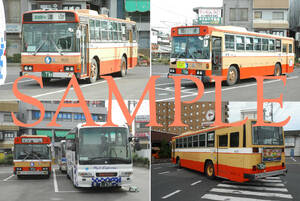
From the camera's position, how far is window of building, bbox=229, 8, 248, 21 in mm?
43375

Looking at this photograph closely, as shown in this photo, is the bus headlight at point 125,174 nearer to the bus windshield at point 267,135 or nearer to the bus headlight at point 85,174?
the bus headlight at point 85,174

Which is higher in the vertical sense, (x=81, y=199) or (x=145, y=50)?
(x=145, y=50)

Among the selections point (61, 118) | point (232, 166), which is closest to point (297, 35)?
point (61, 118)

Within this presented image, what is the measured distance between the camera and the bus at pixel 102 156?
38.0ft

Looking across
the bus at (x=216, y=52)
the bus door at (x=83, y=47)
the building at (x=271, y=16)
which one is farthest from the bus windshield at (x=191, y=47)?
the building at (x=271, y=16)

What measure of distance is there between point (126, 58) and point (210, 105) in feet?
24.6

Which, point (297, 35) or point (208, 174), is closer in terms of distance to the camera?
point (208, 174)

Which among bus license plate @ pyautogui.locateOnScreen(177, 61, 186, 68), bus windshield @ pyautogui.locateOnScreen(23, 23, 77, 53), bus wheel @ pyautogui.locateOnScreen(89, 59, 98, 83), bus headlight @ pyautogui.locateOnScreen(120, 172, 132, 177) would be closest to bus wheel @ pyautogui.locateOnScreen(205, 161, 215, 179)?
bus headlight @ pyautogui.locateOnScreen(120, 172, 132, 177)

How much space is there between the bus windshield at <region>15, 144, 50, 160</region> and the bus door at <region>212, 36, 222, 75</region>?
870 cm

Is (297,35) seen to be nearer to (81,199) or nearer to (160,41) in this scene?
(160,41)

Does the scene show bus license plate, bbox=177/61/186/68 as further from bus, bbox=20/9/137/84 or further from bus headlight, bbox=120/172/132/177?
bus headlight, bbox=120/172/132/177

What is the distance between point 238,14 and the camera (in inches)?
1713

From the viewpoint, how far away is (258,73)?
63.1 ft

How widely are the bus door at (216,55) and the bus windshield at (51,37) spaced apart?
560 cm
